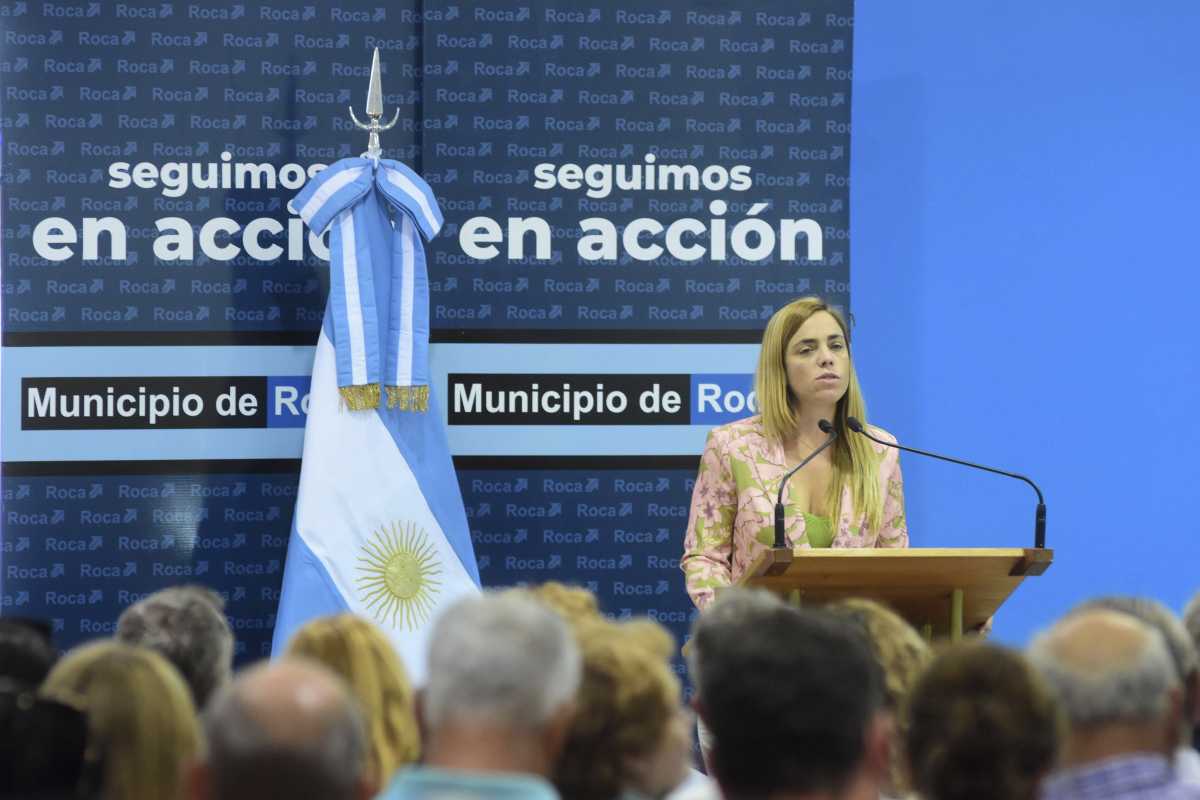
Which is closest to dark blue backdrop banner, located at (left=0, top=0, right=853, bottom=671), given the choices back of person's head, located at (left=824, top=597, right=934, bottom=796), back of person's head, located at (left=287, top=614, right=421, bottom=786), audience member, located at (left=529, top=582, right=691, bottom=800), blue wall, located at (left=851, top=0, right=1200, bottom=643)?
blue wall, located at (left=851, top=0, right=1200, bottom=643)

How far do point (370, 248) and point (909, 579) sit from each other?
2.37 meters

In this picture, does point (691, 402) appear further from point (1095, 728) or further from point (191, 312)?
point (1095, 728)

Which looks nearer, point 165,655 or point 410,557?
point 165,655

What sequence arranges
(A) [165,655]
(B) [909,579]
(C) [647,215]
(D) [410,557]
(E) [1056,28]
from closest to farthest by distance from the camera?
(A) [165,655] < (B) [909,579] < (D) [410,557] < (C) [647,215] < (E) [1056,28]

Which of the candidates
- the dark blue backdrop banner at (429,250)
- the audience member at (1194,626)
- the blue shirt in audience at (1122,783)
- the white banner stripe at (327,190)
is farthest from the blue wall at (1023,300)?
the blue shirt in audience at (1122,783)

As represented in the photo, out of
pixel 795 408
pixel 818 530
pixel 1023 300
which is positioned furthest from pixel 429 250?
pixel 1023 300

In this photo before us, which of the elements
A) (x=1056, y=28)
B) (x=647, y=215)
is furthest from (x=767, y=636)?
(x=1056, y=28)

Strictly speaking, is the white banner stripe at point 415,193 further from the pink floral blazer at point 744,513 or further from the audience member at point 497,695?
the audience member at point 497,695

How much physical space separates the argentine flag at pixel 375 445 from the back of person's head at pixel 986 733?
3.37 m

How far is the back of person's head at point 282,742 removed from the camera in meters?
1.78

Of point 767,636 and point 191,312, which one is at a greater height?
point 191,312

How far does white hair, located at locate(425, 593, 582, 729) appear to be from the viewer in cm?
203

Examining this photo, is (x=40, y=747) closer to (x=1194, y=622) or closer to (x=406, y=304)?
(x=1194, y=622)

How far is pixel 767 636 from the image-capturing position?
2.15 metres
